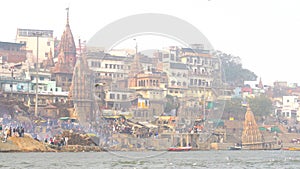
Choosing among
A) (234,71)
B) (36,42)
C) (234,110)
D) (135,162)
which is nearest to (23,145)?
(135,162)

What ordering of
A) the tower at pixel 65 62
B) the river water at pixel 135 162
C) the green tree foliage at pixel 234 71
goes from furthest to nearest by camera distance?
the green tree foliage at pixel 234 71, the tower at pixel 65 62, the river water at pixel 135 162

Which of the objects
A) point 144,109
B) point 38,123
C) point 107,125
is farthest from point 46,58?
point 144,109

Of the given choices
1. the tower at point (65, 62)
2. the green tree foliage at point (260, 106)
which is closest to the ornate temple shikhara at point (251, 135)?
the green tree foliage at point (260, 106)

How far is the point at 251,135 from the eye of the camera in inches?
2267

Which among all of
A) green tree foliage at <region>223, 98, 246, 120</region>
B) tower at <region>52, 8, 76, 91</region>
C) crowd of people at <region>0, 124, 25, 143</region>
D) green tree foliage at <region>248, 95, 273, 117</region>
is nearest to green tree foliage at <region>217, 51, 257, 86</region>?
green tree foliage at <region>248, 95, 273, 117</region>

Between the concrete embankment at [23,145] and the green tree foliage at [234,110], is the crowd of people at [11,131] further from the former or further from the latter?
the green tree foliage at [234,110]

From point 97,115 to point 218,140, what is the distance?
14.0m

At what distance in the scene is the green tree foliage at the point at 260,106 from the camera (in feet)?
211

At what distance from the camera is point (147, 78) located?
34438 mm

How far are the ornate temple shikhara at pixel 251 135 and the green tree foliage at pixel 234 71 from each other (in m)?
17.1

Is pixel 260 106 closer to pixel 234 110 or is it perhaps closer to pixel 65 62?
pixel 234 110

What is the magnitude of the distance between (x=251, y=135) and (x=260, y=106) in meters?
7.97

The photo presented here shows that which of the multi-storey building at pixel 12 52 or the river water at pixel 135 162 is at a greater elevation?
the multi-storey building at pixel 12 52

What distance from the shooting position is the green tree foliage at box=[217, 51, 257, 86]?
78125 millimetres
